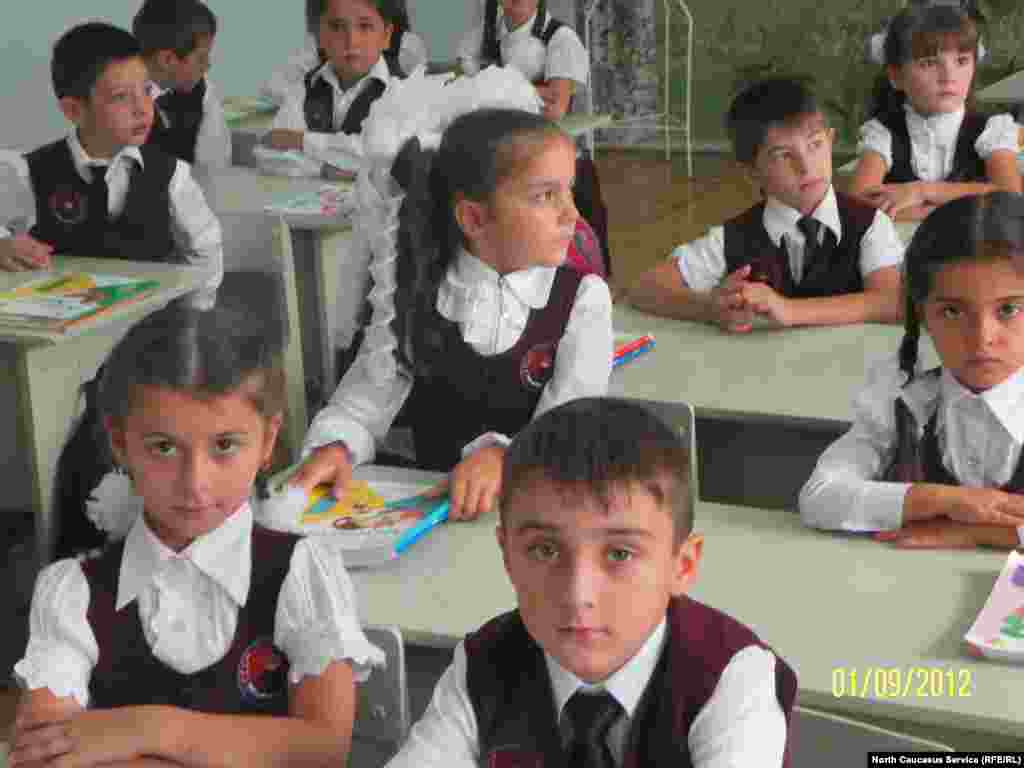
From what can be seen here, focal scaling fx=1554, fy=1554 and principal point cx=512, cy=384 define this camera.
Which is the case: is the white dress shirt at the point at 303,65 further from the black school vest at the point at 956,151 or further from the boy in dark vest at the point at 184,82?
the black school vest at the point at 956,151

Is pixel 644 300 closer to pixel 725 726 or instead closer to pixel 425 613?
pixel 425 613

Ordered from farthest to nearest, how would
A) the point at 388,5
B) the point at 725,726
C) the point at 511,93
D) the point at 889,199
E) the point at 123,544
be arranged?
the point at 388,5
the point at 889,199
the point at 511,93
the point at 123,544
the point at 725,726

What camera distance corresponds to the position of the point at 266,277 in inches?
133

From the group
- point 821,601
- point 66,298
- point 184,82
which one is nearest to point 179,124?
point 184,82

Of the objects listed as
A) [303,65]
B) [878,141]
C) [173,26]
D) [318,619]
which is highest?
[173,26]

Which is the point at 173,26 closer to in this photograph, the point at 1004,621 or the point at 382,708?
the point at 382,708

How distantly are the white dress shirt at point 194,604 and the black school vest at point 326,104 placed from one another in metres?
3.05

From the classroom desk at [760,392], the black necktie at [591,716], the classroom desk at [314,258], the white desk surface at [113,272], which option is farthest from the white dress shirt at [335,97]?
the black necktie at [591,716]

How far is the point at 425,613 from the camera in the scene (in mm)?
1731

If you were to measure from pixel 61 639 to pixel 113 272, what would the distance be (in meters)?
1.73

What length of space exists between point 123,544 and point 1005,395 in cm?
106

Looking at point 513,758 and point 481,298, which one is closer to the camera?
point 513,758

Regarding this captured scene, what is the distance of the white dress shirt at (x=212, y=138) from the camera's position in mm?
4484

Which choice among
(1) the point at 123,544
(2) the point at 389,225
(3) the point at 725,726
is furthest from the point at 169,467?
(2) the point at 389,225
